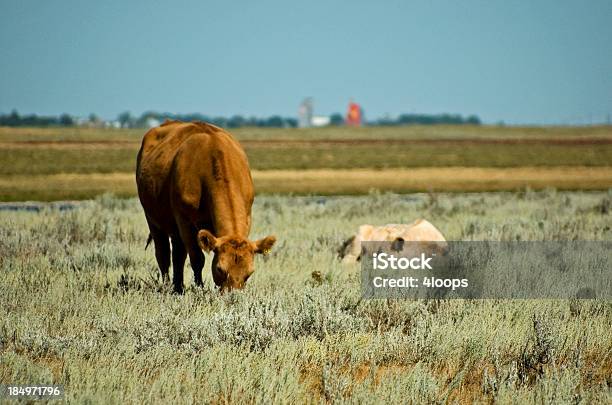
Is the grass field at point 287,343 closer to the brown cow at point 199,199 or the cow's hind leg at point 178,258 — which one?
the brown cow at point 199,199

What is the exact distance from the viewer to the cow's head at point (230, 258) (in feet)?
28.7

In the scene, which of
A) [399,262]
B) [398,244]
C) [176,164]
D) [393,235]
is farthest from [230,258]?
[393,235]

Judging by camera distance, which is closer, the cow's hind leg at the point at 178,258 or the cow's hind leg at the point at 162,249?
the cow's hind leg at the point at 178,258

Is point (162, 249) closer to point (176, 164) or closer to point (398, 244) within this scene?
point (176, 164)

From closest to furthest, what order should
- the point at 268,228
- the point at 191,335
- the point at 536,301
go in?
the point at 191,335
the point at 536,301
the point at 268,228

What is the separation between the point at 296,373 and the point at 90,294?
368cm

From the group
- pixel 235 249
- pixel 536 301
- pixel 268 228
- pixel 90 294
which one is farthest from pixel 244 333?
pixel 268 228

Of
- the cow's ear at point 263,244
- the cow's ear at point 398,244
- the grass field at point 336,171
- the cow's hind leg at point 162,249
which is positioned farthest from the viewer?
the grass field at point 336,171

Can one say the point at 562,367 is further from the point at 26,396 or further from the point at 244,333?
the point at 26,396

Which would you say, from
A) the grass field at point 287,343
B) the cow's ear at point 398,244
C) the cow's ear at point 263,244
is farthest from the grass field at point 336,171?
the cow's ear at point 263,244

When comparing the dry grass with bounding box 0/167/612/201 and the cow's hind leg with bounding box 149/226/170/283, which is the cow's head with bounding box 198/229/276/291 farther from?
the dry grass with bounding box 0/167/612/201

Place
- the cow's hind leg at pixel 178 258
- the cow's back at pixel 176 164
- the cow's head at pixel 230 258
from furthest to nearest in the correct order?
the cow's hind leg at pixel 178 258
the cow's back at pixel 176 164
the cow's head at pixel 230 258

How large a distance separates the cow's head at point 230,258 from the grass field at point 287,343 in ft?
0.57

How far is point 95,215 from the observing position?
20719 millimetres
